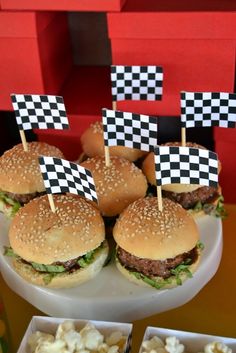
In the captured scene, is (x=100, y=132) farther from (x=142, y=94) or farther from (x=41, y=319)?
(x=41, y=319)

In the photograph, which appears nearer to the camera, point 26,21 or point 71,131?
point 26,21

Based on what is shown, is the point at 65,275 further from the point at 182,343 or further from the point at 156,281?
the point at 182,343

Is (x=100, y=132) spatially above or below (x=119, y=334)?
above

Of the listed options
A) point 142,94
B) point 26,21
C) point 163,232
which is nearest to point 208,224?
point 163,232

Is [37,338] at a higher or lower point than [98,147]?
lower

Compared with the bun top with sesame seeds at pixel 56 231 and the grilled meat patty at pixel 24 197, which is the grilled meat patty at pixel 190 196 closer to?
the bun top with sesame seeds at pixel 56 231

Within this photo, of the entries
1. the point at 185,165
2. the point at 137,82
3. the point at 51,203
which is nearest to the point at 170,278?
the point at 185,165

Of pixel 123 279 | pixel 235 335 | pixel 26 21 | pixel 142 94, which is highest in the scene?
pixel 26 21

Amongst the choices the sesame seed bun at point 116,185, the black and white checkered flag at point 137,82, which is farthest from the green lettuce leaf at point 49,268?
the black and white checkered flag at point 137,82
